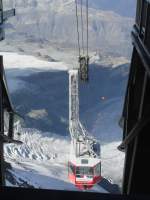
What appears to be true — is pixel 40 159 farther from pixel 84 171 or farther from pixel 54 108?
pixel 84 171

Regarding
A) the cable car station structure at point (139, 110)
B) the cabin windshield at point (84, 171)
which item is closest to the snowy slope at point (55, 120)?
the cabin windshield at point (84, 171)

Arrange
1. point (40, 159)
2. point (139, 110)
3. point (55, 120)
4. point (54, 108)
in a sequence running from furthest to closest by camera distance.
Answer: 1. point (54, 108)
2. point (55, 120)
3. point (40, 159)
4. point (139, 110)

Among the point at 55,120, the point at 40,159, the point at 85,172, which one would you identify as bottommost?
the point at 55,120

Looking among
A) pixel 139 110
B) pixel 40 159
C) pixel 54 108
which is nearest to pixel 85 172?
pixel 40 159

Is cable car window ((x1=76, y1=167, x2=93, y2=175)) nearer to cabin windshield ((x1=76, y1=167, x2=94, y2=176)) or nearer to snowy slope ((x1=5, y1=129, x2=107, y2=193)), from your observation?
cabin windshield ((x1=76, y1=167, x2=94, y2=176))

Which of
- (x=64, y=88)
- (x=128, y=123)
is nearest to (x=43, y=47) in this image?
(x=64, y=88)

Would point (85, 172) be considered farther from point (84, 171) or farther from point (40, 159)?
point (40, 159)

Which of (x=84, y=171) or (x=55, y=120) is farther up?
(x=84, y=171)

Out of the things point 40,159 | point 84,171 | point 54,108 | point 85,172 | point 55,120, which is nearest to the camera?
point 85,172

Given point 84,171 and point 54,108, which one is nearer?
point 84,171
